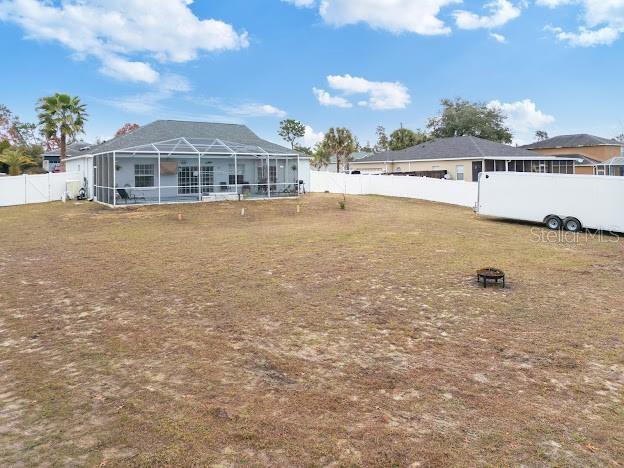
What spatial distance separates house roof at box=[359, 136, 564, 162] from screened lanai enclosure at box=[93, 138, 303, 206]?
13.0m

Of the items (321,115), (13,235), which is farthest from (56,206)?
(321,115)

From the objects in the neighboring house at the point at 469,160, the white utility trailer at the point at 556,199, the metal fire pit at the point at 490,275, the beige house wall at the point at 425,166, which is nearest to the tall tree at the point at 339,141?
the beige house wall at the point at 425,166

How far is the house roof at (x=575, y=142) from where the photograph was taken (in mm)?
52156

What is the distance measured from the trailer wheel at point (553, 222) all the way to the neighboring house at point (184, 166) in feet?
51.4

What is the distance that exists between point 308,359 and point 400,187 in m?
27.8

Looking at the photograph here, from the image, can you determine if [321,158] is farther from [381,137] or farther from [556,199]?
[556,199]

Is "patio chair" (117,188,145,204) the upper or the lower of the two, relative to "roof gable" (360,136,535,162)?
lower

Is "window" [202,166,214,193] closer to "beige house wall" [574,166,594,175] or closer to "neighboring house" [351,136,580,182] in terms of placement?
"neighboring house" [351,136,580,182]

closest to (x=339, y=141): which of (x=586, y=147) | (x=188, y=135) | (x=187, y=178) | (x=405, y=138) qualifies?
(x=405, y=138)

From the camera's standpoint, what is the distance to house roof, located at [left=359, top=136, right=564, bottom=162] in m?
34.7

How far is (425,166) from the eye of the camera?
125 feet

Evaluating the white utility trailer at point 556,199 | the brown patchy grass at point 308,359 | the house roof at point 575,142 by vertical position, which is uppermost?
the house roof at point 575,142

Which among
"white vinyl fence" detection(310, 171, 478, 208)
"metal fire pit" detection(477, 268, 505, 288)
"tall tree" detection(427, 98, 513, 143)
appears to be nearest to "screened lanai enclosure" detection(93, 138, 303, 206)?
"white vinyl fence" detection(310, 171, 478, 208)

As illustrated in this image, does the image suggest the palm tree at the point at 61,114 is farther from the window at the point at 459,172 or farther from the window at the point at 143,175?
the window at the point at 459,172
